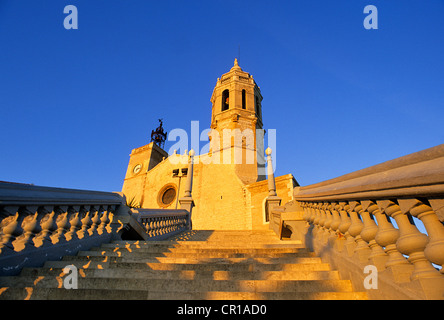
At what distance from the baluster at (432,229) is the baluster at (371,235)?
581 millimetres

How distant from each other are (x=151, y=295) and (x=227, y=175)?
15871mm

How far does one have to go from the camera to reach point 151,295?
2.20 m

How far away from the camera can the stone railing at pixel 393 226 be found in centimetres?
147

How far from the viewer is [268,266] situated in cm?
303

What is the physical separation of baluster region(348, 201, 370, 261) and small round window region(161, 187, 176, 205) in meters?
18.8

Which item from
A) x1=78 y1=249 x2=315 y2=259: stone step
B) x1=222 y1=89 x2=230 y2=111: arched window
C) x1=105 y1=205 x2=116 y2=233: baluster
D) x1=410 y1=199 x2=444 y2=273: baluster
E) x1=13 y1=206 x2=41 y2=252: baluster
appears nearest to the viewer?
x1=410 y1=199 x2=444 y2=273: baluster

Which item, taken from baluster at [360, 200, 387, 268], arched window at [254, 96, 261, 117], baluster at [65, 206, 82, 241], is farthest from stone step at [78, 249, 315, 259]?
arched window at [254, 96, 261, 117]

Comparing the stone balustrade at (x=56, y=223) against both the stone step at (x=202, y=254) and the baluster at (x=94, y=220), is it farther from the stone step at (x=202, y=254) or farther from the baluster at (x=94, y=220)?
the stone step at (x=202, y=254)

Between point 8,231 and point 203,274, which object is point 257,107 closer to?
point 203,274

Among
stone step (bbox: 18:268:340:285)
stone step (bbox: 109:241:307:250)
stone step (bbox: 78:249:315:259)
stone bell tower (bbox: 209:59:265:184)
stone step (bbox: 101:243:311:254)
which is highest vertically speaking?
stone bell tower (bbox: 209:59:265:184)

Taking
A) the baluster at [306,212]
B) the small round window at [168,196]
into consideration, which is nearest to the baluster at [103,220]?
the baluster at [306,212]

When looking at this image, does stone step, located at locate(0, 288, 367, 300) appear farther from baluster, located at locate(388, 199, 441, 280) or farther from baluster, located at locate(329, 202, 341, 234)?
baluster, located at locate(329, 202, 341, 234)

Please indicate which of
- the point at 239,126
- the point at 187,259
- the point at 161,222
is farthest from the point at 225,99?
the point at 187,259

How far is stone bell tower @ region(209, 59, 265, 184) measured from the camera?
1847 centimetres
